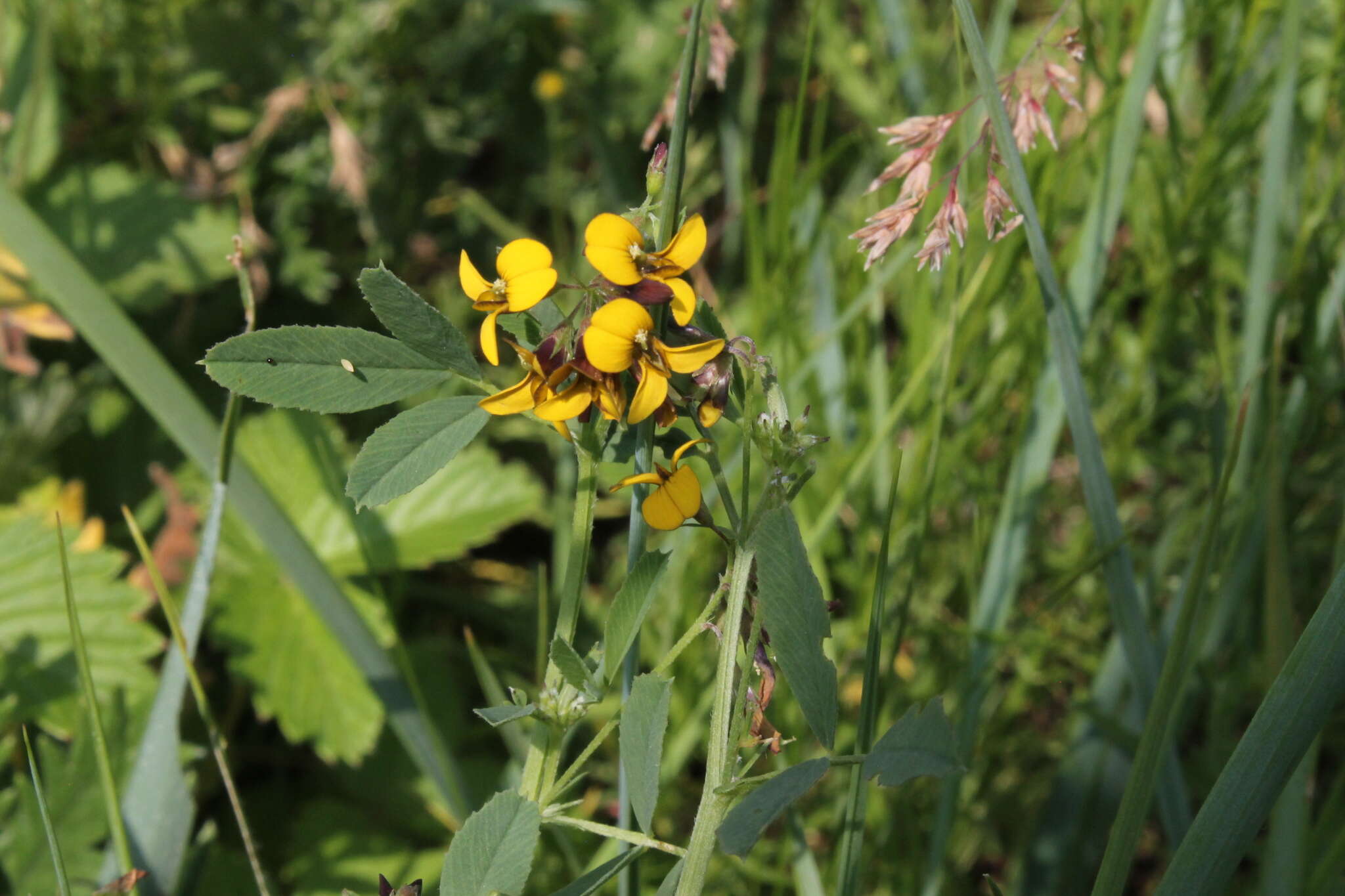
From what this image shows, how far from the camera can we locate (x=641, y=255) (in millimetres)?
709

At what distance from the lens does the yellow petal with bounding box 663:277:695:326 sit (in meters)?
0.69

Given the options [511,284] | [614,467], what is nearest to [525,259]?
[511,284]

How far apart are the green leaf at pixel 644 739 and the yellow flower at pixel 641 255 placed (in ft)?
0.90

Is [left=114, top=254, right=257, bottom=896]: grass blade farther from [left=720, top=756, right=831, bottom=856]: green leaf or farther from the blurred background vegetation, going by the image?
[left=720, top=756, right=831, bottom=856]: green leaf

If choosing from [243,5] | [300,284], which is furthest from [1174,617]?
[243,5]

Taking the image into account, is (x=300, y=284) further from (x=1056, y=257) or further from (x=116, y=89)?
(x=1056, y=257)

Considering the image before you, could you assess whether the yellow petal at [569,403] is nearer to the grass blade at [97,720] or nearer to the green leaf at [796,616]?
the green leaf at [796,616]

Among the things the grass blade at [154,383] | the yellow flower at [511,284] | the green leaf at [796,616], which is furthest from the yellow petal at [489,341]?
the grass blade at [154,383]

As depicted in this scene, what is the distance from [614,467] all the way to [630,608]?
2.67 ft

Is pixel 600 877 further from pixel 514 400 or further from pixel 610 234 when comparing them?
pixel 610 234

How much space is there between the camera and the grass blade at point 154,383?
1.03m

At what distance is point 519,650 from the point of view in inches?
81.7

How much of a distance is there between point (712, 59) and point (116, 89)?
5.74ft

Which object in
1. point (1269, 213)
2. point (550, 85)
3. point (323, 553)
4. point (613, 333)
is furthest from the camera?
point (550, 85)
